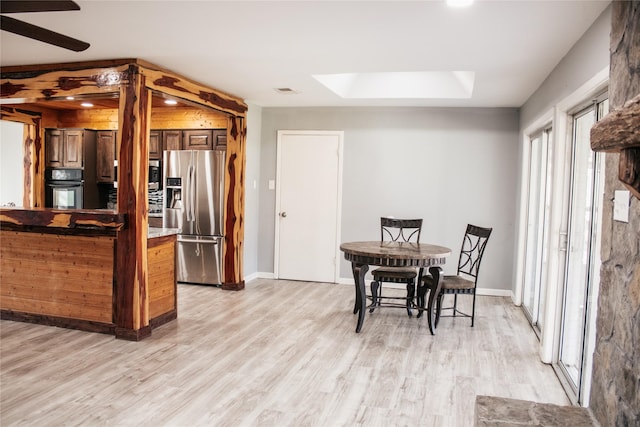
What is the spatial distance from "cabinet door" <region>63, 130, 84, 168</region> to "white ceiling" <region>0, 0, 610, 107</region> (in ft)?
7.39

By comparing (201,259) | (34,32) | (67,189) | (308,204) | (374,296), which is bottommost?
(374,296)

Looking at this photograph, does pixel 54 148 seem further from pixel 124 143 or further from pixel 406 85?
pixel 406 85

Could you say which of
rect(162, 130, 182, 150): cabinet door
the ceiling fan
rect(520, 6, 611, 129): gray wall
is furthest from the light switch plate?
rect(162, 130, 182, 150): cabinet door

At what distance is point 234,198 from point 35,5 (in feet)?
12.3

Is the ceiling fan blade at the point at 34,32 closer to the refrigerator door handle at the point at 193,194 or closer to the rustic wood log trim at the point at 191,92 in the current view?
the rustic wood log trim at the point at 191,92

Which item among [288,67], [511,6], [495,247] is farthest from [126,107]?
[495,247]

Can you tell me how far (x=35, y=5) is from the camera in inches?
90.7

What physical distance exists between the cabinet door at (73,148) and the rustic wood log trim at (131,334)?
333 cm

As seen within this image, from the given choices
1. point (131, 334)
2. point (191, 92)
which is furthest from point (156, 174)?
point (131, 334)

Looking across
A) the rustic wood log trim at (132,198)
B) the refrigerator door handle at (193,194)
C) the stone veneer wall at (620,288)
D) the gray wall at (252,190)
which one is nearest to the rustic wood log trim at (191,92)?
the rustic wood log trim at (132,198)

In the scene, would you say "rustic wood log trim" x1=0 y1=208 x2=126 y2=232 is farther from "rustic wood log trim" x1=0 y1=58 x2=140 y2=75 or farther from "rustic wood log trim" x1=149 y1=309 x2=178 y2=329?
"rustic wood log trim" x1=0 y1=58 x2=140 y2=75

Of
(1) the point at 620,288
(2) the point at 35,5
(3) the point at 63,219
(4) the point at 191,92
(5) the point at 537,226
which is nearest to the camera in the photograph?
(1) the point at 620,288

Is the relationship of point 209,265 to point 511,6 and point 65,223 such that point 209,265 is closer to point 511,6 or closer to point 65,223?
point 65,223

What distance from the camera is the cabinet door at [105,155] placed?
6715 millimetres
